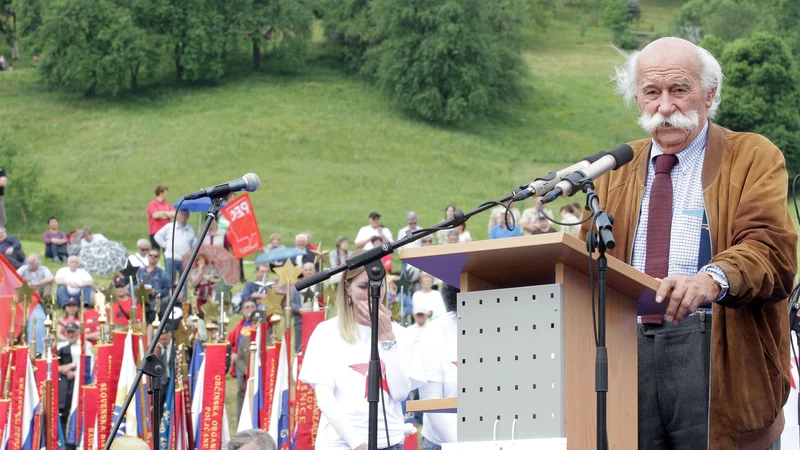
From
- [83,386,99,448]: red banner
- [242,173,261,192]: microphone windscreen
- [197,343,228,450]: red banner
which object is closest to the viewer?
[242,173,261,192]: microphone windscreen

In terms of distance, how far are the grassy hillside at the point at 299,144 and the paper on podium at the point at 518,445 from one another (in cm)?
3501

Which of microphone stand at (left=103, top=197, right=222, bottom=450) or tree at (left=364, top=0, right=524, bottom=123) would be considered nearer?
microphone stand at (left=103, top=197, right=222, bottom=450)

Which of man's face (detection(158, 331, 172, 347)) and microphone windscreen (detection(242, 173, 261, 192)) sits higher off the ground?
microphone windscreen (detection(242, 173, 261, 192))

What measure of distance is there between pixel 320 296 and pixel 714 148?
585 centimetres

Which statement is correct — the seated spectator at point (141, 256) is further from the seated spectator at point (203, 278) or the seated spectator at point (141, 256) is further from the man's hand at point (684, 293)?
the man's hand at point (684, 293)

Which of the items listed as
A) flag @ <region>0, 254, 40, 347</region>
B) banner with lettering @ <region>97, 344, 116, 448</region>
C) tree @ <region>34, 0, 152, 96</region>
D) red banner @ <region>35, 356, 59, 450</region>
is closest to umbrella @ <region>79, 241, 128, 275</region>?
flag @ <region>0, 254, 40, 347</region>

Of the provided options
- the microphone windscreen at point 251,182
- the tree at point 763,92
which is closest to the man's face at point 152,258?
the microphone windscreen at point 251,182

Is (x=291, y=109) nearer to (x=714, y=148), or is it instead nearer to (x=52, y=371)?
(x=52, y=371)

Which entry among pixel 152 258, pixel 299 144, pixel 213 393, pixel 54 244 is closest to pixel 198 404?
pixel 213 393

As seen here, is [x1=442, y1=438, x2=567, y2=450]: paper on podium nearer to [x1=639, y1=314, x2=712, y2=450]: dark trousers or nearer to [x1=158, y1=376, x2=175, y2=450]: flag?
[x1=639, y1=314, x2=712, y2=450]: dark trousers

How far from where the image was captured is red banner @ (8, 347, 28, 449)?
9539 millimetres

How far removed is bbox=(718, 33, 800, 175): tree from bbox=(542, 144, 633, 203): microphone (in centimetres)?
4643

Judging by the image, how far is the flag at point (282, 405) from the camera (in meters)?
9.45

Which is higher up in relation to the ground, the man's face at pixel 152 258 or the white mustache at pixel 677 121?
the man's face at pixel 152 258
